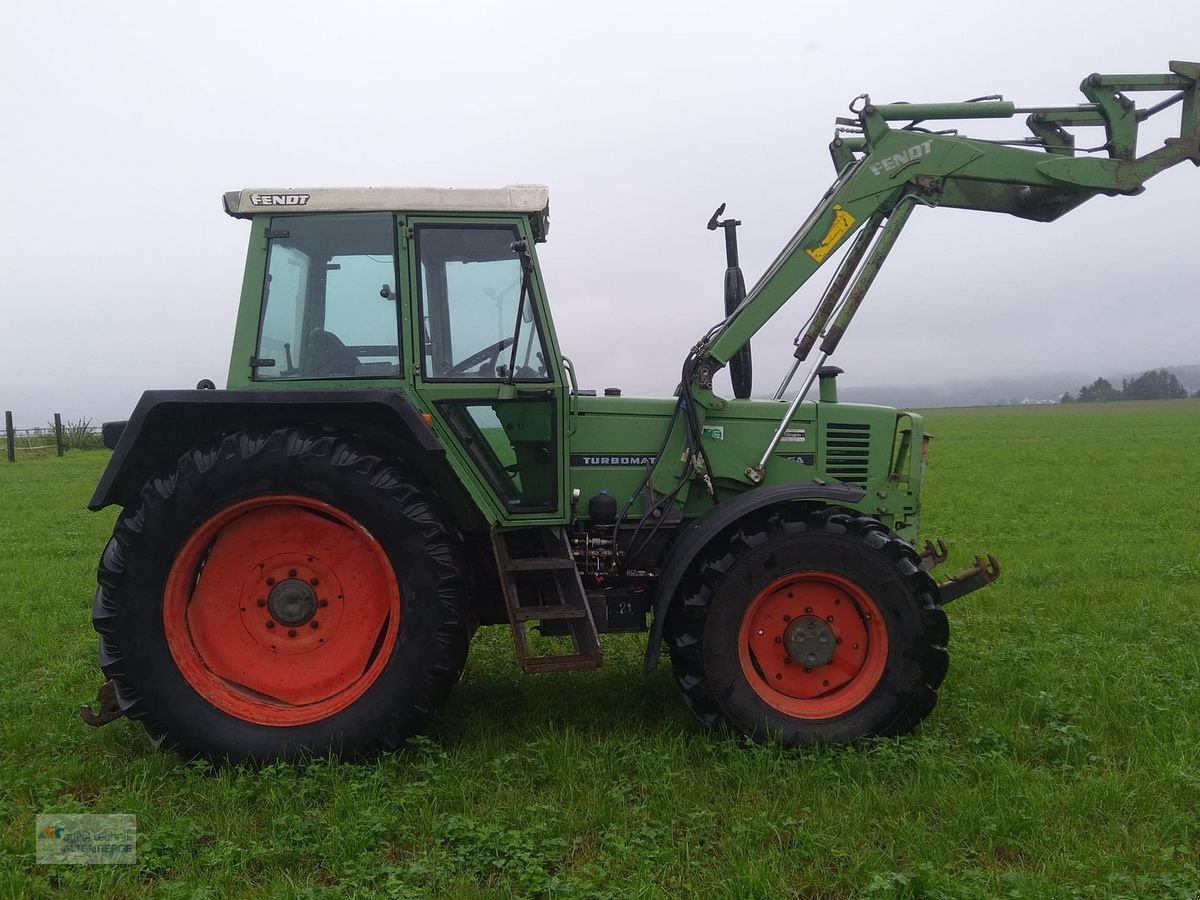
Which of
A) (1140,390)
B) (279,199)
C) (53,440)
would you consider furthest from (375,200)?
(1140,390)

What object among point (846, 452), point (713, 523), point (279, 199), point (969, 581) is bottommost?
point (969, 581)

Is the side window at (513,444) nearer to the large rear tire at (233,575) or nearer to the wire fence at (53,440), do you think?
the large rear tire at (233,575)

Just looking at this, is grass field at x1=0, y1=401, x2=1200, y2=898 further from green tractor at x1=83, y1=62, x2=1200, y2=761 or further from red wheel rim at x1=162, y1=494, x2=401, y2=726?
red wheel rim at x1=162, y1=494, x2=401, y2=726

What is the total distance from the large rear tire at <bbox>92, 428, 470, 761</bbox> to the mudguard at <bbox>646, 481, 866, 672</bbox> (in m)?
0.89

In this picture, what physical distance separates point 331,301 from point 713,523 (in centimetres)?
209

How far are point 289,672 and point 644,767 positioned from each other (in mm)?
1702

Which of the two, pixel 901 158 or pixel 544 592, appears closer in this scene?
pixel 544 592

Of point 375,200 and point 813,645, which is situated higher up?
point 375,200

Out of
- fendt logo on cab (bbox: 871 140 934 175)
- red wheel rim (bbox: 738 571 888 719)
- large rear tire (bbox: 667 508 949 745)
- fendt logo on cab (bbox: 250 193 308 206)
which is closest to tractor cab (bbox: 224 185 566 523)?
fendt logo on cab (bbox: 250 193 308 206)

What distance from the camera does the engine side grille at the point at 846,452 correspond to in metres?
4.79

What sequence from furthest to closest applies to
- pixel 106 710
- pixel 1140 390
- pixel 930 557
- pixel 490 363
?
pixel 1140 390 → pixel 930 557 → pixel 490 363 → pixel 106 710

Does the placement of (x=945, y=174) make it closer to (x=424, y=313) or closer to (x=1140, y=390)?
(x=424, y=313)

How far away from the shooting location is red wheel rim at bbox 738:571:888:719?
4.08m

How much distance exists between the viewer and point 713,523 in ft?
13.4
